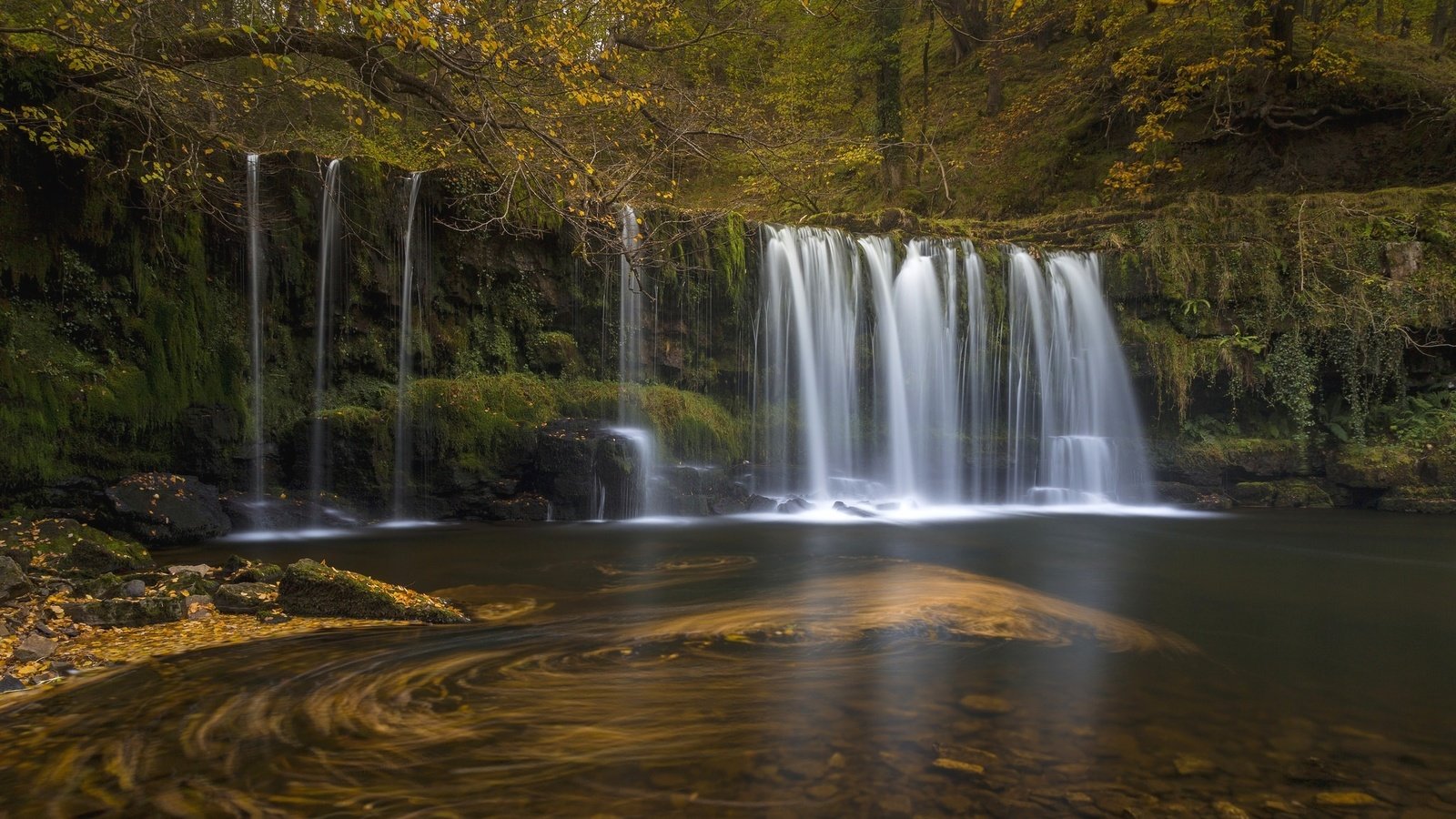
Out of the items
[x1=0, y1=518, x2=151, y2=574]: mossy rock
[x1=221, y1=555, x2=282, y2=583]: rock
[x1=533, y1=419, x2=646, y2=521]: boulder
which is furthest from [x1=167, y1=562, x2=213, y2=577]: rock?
[x1=533, y1=419, x2=646, y2=521]: boulder

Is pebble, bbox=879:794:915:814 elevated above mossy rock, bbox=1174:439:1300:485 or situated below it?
below

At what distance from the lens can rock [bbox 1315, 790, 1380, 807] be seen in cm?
273

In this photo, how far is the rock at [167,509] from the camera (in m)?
7.96

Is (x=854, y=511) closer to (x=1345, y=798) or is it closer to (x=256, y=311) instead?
(x=256, y=311)

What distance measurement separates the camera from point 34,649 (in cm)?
397

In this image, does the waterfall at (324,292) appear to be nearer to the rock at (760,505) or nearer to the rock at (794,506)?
the rock at (760,505)

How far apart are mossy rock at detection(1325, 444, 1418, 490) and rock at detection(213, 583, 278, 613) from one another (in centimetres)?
1431

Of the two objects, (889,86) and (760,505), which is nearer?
(760,505)

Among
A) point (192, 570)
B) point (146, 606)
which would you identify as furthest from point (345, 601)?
point (192, 570)

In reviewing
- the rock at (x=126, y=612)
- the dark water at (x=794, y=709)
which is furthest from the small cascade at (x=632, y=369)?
the rock at (x=126, y=612)

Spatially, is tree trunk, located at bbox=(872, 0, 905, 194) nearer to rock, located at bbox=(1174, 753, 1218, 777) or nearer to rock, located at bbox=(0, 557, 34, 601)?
rock, located at bbox=(1174, 753, 1218, 777)

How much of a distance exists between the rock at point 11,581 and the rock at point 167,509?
3.13m

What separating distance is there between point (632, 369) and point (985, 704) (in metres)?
8.49

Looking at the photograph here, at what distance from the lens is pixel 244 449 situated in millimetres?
9328
